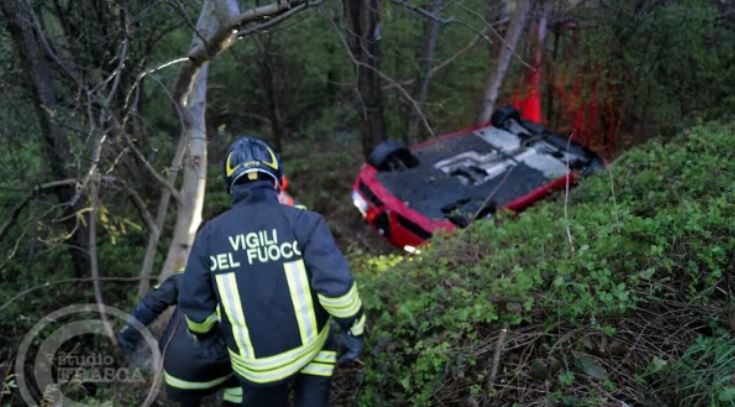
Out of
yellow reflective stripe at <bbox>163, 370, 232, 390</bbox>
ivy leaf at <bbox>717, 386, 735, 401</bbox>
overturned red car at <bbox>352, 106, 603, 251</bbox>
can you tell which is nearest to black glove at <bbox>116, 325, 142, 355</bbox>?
yellow reflective stripe at <bbox>163, 370, 232, 390</bbox>

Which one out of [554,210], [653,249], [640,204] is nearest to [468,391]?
[653,249]

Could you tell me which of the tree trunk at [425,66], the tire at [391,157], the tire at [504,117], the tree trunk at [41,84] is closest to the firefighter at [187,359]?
the tree trunk at [41,84]

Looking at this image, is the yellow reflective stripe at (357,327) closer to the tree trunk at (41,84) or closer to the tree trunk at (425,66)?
the tree trunk at (41,84)

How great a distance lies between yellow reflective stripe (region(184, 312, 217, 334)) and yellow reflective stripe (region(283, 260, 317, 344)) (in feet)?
1.33

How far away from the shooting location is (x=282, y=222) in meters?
2.29

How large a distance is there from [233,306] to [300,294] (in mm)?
281

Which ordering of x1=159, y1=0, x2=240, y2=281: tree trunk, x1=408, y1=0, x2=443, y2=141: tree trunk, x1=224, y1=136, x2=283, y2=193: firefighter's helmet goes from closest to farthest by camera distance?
x1=224, y1=136, x2=283, y2=193: firefighter's helmet < x1=159, y1=0, x2=240, y2=281: tree trunk < x1=408, y1=0, x2=443, y2=141: tree trunk

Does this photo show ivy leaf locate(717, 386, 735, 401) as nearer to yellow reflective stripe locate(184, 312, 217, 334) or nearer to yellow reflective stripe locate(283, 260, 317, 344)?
yellow reflective stripe locate(283, 260, 317, 344)

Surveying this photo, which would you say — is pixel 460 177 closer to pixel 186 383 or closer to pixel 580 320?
pixel 580 320

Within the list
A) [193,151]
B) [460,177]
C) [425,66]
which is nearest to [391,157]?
[460,177]

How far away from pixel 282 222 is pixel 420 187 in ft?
11.4

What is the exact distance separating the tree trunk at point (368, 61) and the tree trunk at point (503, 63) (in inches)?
64.7

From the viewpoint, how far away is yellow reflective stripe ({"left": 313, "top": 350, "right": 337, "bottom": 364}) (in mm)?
→ 2480

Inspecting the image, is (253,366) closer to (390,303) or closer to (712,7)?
(390,303)
